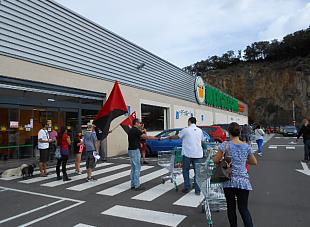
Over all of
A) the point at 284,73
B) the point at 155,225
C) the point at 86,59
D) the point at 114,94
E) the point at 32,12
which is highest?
the point at 284,73

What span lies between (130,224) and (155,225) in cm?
43

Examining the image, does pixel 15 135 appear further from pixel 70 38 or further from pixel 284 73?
pixel 284 73

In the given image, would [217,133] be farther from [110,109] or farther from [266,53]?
[266,53]

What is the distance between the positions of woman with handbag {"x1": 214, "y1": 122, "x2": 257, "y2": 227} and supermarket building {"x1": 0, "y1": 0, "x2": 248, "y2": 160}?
382 inches

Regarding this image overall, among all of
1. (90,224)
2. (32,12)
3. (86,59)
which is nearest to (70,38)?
(86,59)

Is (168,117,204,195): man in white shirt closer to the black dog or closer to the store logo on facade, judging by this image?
the black dog

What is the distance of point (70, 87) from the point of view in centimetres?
1543

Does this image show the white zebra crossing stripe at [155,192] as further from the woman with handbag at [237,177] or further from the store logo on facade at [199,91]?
the store logo on facade at [199,91]

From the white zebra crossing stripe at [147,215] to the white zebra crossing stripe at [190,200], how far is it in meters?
0.81

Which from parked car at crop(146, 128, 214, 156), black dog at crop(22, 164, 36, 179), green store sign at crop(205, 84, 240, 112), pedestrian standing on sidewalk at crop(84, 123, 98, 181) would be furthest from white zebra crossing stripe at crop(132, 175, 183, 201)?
green store sign at crop(205, 84, 240, 112)

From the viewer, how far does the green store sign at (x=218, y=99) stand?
1628 inches

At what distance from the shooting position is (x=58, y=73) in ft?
48.1

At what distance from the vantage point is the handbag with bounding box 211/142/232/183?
4.70m

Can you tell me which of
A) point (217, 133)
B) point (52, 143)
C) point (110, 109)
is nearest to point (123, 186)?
point (110, 109)
